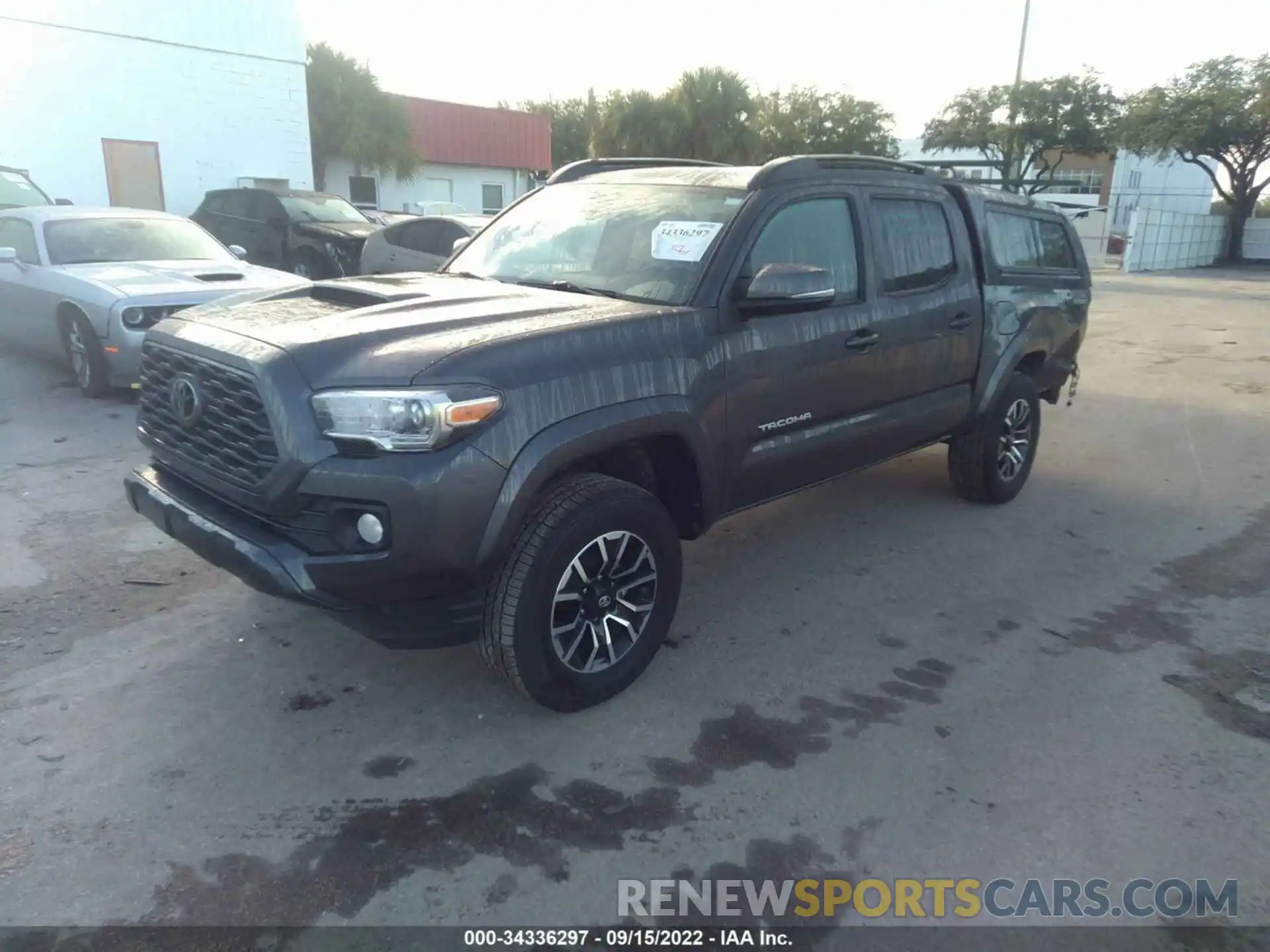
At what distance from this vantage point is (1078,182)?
63.6 m

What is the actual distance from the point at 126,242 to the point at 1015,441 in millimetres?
7738

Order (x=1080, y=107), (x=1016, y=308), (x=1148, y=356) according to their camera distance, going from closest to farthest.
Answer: (x=1016, y=308)
(x=1148, y=356)
(x=1080, y=107)

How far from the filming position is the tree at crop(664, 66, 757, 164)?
1430 inches

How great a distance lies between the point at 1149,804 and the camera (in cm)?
303

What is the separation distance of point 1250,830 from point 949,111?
41.9 meters

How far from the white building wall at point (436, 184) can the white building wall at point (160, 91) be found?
20.7 feet

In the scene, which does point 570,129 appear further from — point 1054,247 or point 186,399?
point 186,399

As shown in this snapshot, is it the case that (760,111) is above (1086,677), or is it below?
above

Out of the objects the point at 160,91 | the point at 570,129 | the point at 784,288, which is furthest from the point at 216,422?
the point at 570,129

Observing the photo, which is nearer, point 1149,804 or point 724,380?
point 1149,804

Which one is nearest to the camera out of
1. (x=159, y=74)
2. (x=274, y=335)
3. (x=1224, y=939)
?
(x=1224, y=939)

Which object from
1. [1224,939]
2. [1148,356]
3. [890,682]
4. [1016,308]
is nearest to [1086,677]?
[890,682]

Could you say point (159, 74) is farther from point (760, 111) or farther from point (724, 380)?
point (760, 111)

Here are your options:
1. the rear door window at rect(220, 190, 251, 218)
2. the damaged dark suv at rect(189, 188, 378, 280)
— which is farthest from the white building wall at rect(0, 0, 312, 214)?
the rear door window at rect(220, 190, 251, 218)
